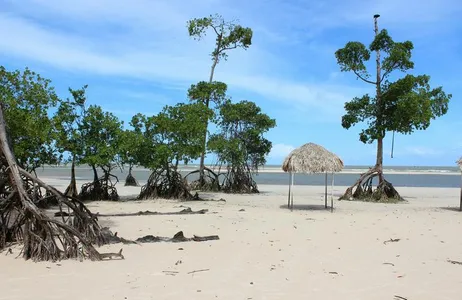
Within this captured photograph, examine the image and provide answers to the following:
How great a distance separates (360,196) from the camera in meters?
18.0

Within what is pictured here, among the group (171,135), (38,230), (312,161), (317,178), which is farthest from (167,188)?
(317,178)

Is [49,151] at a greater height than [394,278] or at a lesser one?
greater

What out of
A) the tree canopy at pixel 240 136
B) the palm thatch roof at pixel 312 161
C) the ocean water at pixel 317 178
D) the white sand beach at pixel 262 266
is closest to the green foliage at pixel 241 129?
the tree canopy at pixel 240 136

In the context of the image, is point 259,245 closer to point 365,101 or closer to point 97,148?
point 97,148

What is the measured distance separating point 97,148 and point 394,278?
1114cm

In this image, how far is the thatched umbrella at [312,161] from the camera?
13000mm

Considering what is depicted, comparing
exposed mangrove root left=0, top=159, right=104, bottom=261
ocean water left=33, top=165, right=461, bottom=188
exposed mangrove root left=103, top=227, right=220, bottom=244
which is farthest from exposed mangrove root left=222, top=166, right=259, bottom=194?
exposed mangrove root left=0, top=159, right=104, bottom=261

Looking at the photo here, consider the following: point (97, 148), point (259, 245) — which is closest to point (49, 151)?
point (97, 148)

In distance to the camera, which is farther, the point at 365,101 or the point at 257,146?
the point at 257,146

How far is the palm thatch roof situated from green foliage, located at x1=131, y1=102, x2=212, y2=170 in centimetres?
381

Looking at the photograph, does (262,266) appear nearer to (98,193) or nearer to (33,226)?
(33,226)

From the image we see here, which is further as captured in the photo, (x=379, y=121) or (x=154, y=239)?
(x=379, y=121)

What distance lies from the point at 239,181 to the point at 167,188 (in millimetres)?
5473

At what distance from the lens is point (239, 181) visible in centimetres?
2162
